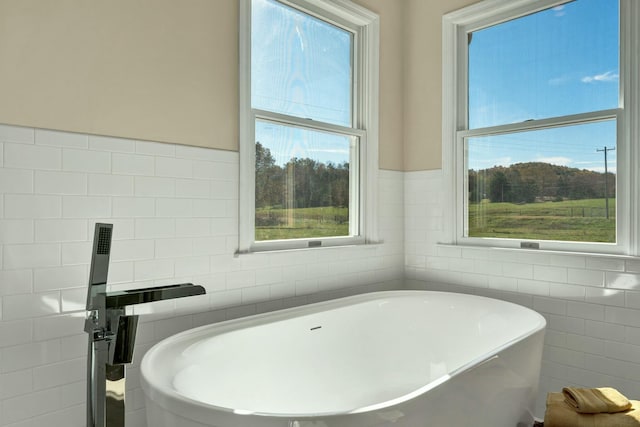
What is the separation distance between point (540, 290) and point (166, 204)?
2.37 meters

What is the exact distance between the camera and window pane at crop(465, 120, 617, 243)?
109 inches

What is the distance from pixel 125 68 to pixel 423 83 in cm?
229

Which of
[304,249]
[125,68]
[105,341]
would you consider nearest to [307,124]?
[304,249]

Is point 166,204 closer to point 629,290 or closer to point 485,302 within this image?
point 485,302

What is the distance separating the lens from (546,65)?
3002mm

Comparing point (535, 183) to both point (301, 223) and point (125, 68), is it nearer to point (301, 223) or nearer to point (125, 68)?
point (301, 223)

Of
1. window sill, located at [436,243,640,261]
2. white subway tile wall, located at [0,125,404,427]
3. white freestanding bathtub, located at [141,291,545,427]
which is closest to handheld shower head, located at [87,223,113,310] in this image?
white freestanding bathtub, located at [141,291,545,427]

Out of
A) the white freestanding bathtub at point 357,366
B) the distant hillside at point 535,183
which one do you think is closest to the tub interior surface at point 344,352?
the white freestanding bathtub at point 357,366

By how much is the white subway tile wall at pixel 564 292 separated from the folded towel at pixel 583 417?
508 millimetres

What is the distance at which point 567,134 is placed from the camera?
290 centimetres

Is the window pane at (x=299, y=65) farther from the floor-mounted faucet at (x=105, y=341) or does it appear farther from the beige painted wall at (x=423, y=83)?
the floor-mounted faucet at (x=105, y=341)

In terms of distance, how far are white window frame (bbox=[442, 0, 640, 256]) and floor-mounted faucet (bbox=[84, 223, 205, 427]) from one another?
265 cm

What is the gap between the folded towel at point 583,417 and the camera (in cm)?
204

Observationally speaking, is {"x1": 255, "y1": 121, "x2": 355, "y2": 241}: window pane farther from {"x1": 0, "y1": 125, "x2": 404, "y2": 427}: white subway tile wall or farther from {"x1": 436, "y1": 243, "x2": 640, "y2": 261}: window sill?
{"x1": 436, "y1": 243, "x2": 640, "y2": 261}: window sill
